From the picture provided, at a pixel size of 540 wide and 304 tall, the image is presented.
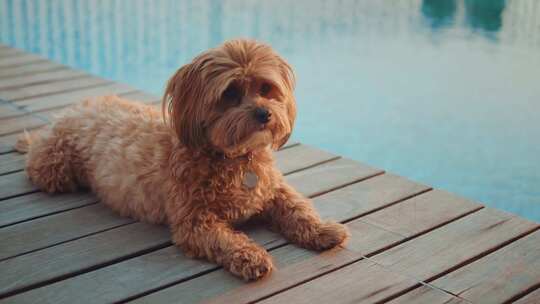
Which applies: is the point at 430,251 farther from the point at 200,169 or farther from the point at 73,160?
the point at 73,160

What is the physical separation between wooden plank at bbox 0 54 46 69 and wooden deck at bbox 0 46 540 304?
6.07 ft

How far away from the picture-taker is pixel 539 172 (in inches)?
193

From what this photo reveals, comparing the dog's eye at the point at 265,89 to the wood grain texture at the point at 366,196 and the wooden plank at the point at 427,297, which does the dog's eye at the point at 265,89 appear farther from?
the wooden plank at the point at 427,297

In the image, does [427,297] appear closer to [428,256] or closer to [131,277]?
[428,256]

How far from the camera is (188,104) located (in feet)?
8.10

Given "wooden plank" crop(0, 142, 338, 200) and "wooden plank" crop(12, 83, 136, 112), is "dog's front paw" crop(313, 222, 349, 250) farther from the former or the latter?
"wooden plank" crop(12, 83, 136, 112)

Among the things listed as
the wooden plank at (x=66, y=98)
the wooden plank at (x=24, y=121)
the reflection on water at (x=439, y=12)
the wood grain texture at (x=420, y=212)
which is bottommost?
the wooden plank at (x=24, y=121)

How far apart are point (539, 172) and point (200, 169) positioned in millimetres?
3039

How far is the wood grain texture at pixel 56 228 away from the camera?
2662 mm

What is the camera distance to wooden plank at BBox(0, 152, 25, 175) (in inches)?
132

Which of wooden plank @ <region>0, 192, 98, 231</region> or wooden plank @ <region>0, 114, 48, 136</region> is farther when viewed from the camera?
wooden plank @ <region>0, 114, 48, 136</region>

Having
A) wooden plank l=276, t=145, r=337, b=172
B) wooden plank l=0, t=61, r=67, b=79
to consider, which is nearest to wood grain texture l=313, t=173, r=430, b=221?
wooden plank l=276, t=145, r=337, b=172

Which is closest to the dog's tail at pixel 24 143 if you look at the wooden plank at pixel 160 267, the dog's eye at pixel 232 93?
the wooden plank at pixel 160 267

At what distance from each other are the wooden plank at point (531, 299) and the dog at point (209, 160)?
24.6 inches
